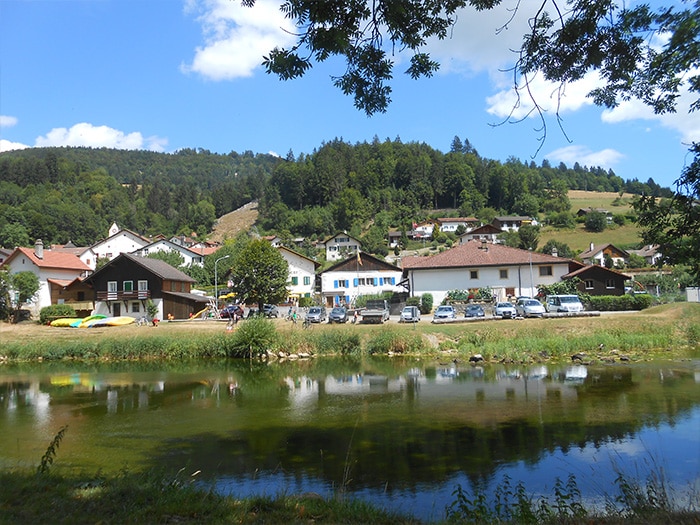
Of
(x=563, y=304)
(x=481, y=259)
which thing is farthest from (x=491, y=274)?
A: (x=563, y=304)

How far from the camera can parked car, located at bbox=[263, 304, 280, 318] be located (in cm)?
5097

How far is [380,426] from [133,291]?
4509 cm

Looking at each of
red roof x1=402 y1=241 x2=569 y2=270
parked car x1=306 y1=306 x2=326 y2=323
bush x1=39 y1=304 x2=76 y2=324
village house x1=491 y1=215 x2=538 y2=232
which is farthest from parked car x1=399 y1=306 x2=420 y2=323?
village house x1=491 y1=215 x2=538 y2=232

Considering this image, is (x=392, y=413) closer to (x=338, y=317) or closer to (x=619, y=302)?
(x=338, y=317)

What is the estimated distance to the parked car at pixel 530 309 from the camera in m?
39.0

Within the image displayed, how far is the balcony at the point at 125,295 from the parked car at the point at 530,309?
38896mm

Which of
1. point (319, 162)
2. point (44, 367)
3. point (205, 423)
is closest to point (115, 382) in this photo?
point (44, 367)

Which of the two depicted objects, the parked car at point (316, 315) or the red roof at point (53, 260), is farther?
the red roof at point (53, 260)

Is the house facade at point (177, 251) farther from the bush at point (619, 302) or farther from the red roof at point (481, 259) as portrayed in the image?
the bush at point (619, 302)

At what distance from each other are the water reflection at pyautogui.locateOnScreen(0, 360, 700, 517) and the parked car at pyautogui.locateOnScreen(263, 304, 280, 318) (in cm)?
2211

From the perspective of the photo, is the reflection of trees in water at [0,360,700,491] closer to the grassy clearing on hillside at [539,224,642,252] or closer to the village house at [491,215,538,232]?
the grassy clearing on hillside at [539,224,642,252]

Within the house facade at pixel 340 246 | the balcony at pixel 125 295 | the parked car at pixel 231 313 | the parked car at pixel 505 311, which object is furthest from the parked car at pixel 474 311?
the house facade at pixel 340 246

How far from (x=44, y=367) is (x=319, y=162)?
401 feet

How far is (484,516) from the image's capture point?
776 cm
